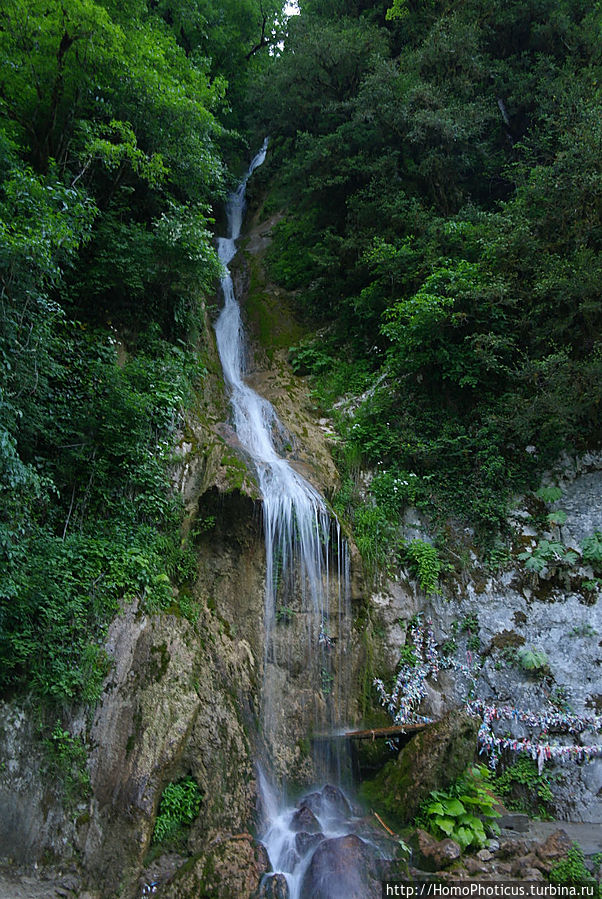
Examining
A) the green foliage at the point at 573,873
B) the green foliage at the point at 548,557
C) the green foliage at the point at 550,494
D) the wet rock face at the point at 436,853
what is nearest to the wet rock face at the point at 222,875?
the wet rock face at the point at 436,853

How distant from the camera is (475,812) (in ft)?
20.1

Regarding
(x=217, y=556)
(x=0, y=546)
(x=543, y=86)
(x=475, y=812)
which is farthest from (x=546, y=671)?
(x=543, y=86)

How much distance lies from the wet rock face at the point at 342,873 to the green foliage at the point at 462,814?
36.2 inches

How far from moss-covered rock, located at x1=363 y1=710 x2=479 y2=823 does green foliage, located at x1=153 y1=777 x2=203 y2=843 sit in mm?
2113

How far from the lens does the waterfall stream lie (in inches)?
230

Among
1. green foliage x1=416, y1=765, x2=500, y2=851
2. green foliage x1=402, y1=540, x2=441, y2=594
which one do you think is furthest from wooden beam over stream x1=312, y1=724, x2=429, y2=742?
green foliage x1=402, y1=540, x2=441, y2=594

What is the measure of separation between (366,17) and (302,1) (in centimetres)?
340

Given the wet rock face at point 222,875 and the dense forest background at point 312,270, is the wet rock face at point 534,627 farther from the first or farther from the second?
the wet rock face at point 222,875

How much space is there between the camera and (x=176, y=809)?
5.53 m

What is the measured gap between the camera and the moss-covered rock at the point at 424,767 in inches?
238

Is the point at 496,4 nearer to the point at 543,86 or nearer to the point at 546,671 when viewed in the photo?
the point at 543,86

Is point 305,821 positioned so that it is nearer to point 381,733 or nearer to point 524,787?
point 381,733

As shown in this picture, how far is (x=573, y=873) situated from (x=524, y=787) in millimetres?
2182

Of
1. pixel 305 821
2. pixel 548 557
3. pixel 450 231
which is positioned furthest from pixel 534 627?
pixel 450 231
